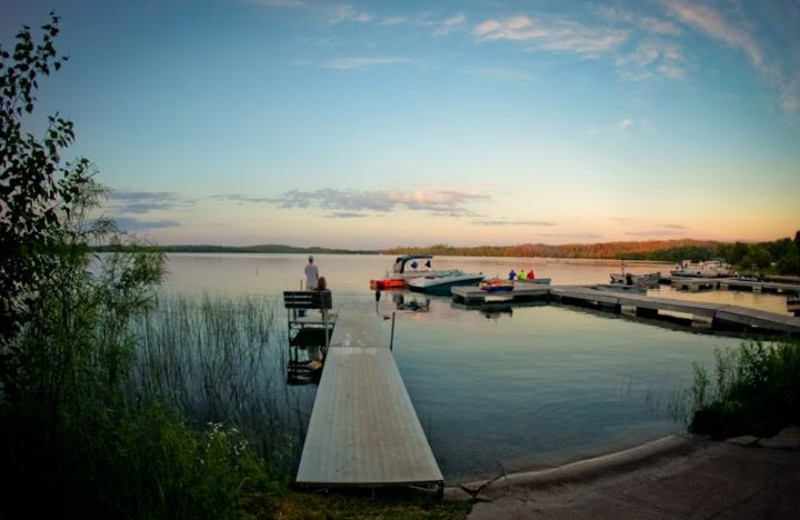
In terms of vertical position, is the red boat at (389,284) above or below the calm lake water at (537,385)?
above

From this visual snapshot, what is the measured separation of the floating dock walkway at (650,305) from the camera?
20359mm

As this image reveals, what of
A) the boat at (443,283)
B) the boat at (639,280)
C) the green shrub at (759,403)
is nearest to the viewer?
the green shrub at (759,403)

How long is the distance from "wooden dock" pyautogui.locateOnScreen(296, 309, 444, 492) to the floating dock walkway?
1775cm

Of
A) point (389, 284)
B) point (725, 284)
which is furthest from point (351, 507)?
point (725, 284)

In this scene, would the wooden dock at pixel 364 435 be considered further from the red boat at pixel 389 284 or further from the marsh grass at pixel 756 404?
the red boat at pixel 389 284

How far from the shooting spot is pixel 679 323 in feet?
80.2

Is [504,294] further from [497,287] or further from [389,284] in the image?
[389,284]

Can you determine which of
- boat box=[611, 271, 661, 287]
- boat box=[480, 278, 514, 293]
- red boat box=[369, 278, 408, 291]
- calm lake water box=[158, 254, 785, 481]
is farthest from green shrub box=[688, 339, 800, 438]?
boat box=[611, 271, 661, 287]

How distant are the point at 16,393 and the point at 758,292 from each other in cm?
5603

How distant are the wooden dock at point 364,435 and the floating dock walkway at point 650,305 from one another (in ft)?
58.2

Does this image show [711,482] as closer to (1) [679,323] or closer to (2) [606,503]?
(2) [606,503]

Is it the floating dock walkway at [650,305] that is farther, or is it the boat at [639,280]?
the boat at [639,280]

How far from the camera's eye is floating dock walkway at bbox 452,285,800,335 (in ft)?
66.8

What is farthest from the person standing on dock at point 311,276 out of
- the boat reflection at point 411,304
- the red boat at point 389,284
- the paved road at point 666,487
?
the red boat at point 389,284
